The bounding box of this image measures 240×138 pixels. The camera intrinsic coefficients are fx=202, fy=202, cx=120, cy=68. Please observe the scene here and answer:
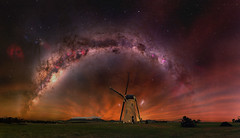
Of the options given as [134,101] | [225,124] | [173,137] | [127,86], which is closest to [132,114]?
[134,101]

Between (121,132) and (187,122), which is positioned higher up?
(187,122)

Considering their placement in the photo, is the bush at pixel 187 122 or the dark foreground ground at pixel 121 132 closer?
the dark foreground ground at pixel 121 132

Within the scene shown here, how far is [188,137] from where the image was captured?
29.6 metres

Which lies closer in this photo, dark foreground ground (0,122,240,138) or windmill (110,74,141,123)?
dark foreground ground (0,122,240,138)

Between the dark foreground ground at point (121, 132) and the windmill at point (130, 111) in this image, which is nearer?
the dark foreground ground at point (121, 132)

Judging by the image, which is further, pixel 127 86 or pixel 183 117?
pixel 127 86

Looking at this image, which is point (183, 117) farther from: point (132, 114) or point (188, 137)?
point (132, 114)

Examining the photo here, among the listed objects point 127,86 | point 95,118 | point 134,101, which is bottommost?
point 95,118

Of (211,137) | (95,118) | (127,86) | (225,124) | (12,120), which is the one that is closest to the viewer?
(211,137)

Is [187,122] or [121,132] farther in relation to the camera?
[187,122]

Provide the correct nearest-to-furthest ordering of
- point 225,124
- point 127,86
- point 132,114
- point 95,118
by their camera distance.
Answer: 1. point 225,124
2. point 132,114
3. point 127,86
4. point 95,118

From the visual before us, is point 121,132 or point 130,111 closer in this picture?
point 121,132

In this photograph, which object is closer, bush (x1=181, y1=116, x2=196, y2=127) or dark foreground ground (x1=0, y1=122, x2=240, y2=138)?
dark foreground ground (x1=0, y1=122, x2=240, y2=138)

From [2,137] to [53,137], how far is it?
24.3 ft
